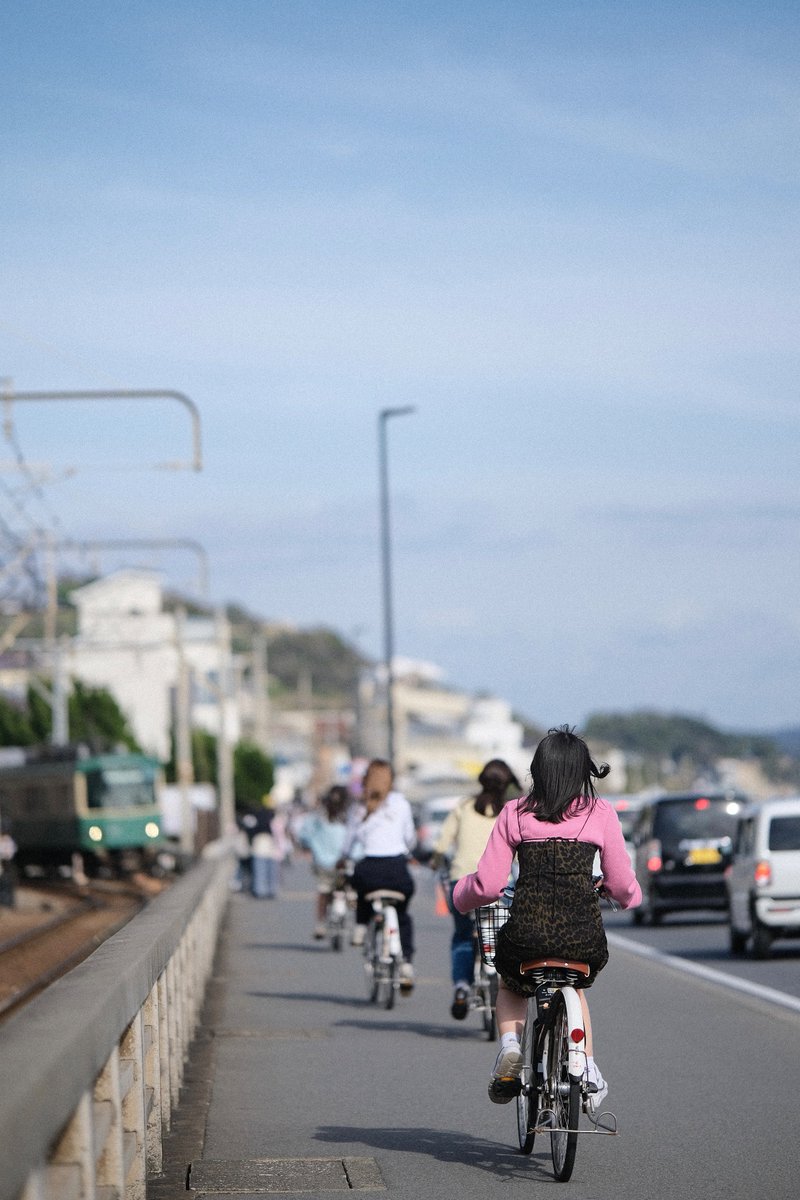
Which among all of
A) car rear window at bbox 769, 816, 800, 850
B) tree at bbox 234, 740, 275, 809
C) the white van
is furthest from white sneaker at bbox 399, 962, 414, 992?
tree at bbox 234, 740, 275, 809

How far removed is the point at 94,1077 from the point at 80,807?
175 ft

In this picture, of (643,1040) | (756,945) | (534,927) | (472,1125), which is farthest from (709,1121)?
(756,945)

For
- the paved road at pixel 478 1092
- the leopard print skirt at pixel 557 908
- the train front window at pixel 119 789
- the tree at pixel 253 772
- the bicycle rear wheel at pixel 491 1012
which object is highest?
the tree at pixel 253 772

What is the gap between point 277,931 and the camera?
2916 centimetres

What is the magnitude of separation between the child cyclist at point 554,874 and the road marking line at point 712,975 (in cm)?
795

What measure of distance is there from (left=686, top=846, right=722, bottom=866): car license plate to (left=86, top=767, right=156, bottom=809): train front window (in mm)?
31992

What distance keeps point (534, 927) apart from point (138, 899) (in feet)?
122

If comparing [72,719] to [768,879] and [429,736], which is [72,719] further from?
[429,736]

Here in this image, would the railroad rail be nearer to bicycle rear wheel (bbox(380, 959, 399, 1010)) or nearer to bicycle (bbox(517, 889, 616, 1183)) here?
bicycle rear wheel (bbox(380, 959, 399, 1010))

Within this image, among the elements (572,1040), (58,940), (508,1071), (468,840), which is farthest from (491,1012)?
(58,940)

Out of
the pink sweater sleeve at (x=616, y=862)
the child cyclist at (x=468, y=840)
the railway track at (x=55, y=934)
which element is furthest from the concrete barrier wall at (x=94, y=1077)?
the child cyclist at (x=468, y=840)

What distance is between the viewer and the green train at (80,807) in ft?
190

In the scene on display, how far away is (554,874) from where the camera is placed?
798 centimetres

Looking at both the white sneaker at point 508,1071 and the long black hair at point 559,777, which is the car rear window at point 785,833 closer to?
the white sneaker at point 508,1071
